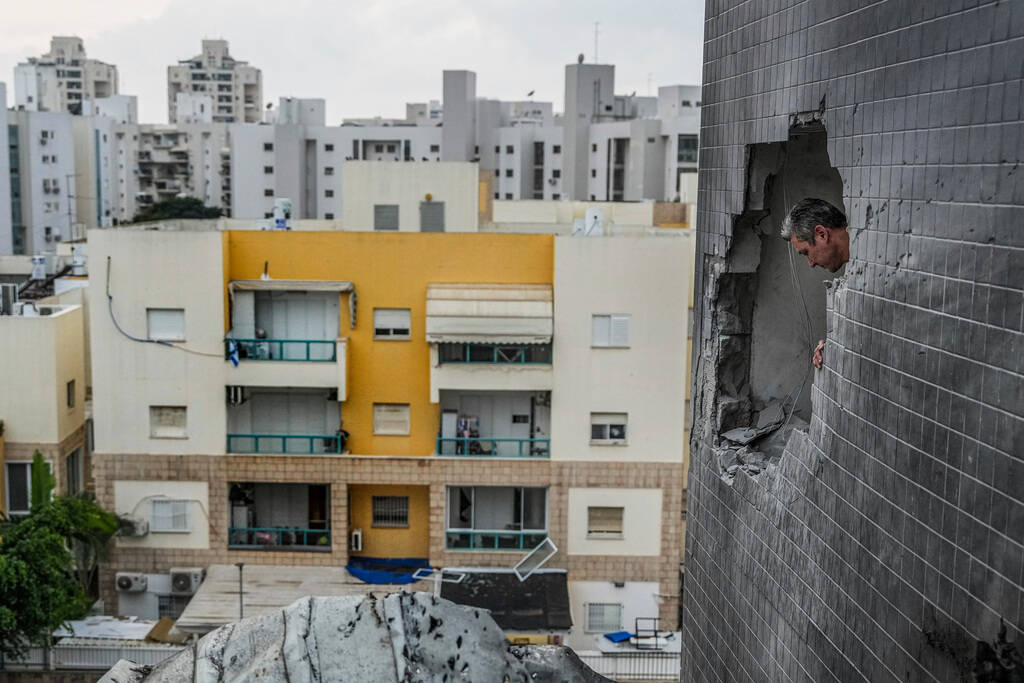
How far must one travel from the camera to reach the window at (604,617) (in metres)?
26.2

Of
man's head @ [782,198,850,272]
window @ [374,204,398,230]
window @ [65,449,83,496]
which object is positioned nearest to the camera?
man's head @ [782,198,850,272]

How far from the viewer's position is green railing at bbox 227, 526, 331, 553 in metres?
26.5

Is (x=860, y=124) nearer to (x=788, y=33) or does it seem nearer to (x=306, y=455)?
(x=788, y=33)

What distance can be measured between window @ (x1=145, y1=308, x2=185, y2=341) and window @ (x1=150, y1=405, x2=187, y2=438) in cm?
149

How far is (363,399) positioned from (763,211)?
1716 centimetres

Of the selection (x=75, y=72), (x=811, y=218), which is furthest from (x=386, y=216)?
(x=75, y=72)

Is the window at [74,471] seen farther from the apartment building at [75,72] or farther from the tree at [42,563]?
the apartment building at [75,72]

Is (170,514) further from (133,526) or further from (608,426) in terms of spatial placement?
(608,426)

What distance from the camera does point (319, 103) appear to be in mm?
86562

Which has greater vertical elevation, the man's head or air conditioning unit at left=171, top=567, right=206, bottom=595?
the man's head

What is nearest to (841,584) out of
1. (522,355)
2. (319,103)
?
(522,355)

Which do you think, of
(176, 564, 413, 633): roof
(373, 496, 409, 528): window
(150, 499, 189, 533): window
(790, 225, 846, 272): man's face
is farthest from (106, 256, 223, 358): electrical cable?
(790, 225, 846, 272): man's face

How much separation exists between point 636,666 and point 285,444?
885 centimetres

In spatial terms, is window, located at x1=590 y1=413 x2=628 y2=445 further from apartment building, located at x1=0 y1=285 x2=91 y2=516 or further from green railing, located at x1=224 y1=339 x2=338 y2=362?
apartment building, located at x1=0 y1=285 x2=91 y2=516
